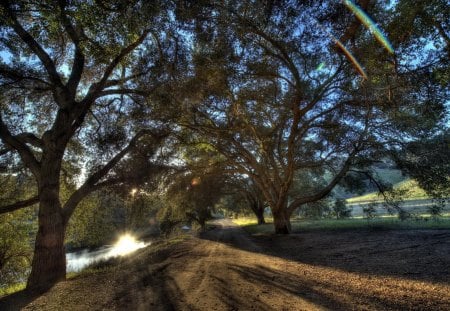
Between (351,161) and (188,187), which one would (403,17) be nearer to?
(351,161)

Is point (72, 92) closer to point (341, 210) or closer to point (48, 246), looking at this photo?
point (48, 246)

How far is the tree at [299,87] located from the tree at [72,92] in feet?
6.33

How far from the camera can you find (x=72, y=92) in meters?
10.1

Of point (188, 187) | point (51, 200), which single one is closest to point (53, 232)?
point (51, 200)

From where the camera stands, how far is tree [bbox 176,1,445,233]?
24.4ft

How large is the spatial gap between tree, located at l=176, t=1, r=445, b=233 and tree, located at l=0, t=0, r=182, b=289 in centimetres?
193

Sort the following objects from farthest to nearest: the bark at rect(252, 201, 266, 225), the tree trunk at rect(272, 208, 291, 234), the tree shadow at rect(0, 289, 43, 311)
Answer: the bark at rect(252, 201, 266, 225), the tree trunk at rect(272, 208, 291, 234), the tree shadow at rect(0, 289, 43, 311)

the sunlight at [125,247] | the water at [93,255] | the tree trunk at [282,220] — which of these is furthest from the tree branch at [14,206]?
the sunlight at [125,247]

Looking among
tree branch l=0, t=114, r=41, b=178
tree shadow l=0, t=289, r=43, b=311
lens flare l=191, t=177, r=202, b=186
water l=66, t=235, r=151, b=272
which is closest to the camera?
tree shadow l=0, t=289, r=43, b=311

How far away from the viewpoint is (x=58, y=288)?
674cm

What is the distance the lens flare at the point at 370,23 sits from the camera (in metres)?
6.28

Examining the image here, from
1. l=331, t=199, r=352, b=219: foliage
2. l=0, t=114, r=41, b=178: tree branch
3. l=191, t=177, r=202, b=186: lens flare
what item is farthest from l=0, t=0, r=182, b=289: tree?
l=331, t=199, r=352, b=219: foliage

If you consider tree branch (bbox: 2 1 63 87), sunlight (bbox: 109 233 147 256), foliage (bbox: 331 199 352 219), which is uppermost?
tree branch (bbox: 2 1 63 87)

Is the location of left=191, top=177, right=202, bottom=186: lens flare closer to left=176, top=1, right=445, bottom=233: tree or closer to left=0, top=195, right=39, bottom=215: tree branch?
left=176, top=1, right=445, bottom=233: tree
